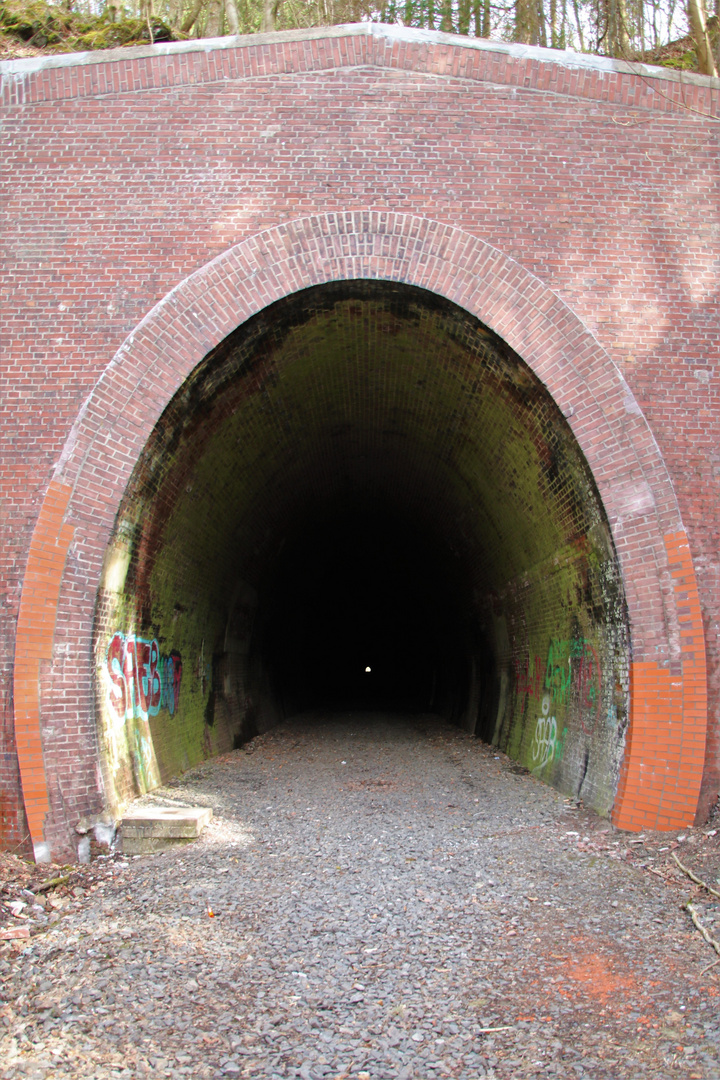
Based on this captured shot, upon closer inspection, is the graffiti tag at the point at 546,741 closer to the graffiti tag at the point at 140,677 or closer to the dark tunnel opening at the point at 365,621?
the graffiti tag at the point at 140,677

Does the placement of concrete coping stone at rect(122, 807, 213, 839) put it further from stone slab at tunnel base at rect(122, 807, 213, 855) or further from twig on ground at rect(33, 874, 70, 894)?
twig on ground at rect(33, 874, 70, 894)

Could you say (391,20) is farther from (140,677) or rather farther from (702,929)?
(702,929)

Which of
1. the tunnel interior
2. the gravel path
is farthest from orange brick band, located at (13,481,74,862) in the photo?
the gravel path

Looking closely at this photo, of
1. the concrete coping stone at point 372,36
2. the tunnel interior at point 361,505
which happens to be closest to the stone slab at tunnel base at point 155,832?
the tunnel interior at point 361,505

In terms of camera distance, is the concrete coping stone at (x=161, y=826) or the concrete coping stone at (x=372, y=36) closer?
the concrete coping stone at (x=161, y=826)

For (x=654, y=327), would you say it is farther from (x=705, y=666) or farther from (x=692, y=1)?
(x=692, y=1)

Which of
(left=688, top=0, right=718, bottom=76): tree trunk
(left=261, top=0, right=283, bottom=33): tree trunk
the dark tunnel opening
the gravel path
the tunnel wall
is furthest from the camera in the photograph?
the dark tunnel opening

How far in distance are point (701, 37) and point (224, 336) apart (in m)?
7.30

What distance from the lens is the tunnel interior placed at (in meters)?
7.66

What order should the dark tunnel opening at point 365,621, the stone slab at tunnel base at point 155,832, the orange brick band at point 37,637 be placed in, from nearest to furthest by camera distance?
the orange brick band at point 37,637
the stone slab at tunnel base at point 155,832
the dark tunnel opening at point 365,621

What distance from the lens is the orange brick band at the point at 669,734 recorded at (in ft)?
22.4

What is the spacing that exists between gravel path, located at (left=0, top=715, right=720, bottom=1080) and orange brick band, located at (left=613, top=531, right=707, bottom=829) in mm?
403

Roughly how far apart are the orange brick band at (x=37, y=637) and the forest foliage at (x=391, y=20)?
5.44 metres

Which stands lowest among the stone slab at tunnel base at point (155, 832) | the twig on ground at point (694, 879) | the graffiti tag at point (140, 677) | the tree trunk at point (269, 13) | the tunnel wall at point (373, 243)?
the twig on ground at point (694, 879)
